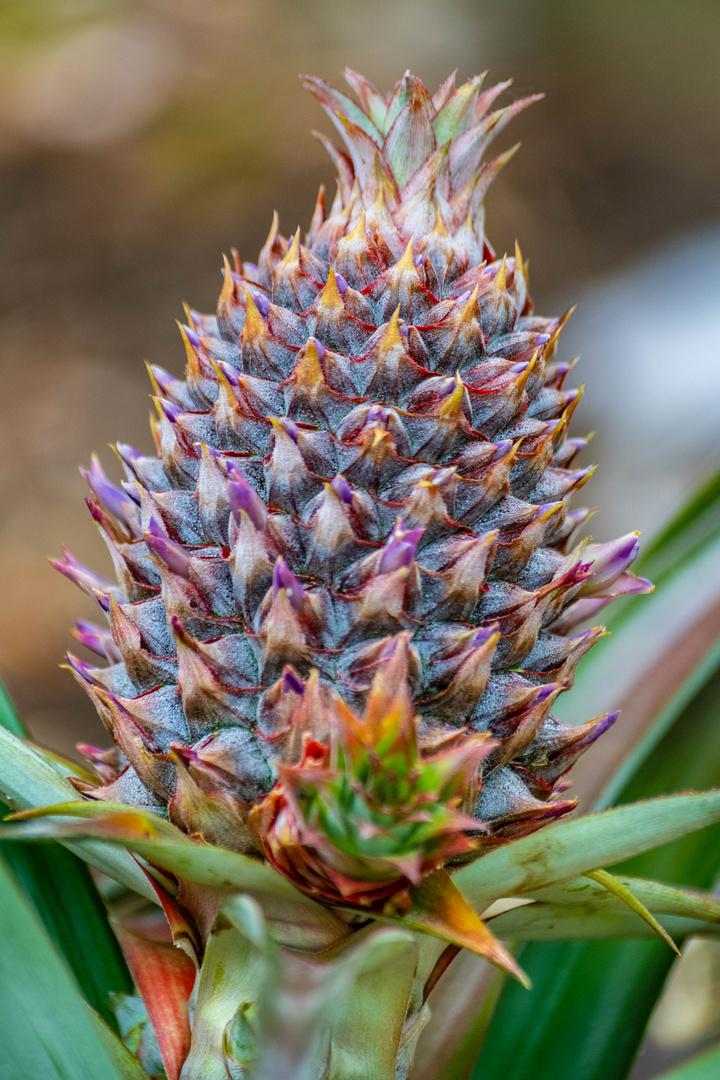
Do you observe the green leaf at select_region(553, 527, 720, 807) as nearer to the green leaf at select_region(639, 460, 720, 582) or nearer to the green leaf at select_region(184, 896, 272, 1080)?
the green leaf at select_region(639, 460, 720, 582)

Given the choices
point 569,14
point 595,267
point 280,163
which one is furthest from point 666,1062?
point 569,14

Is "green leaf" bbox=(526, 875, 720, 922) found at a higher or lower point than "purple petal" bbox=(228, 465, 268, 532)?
lower

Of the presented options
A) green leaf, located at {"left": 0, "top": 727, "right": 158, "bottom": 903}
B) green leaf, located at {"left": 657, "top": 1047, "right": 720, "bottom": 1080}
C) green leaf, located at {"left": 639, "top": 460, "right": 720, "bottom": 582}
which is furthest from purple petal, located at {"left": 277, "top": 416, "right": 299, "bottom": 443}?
green leaf, located at {"left": 639, "top": 460, "right": 720, "bottom": 582}

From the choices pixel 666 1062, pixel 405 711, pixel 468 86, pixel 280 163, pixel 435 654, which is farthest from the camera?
pixel 280 163

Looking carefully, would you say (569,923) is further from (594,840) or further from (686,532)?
(686,532)

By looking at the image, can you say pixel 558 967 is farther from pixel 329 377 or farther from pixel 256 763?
pixel 329 377

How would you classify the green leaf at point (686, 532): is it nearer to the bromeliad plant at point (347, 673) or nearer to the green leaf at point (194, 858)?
the bromeliad plant at point (347, 673)

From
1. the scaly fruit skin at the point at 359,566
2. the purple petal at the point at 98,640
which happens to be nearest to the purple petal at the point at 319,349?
the scaly fruit skin at the point at 359,566

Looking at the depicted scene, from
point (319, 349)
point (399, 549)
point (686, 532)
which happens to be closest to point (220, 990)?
point (399, 549)
